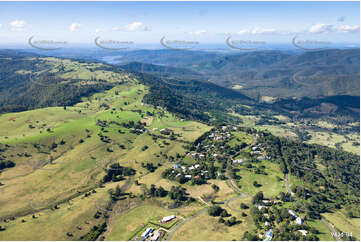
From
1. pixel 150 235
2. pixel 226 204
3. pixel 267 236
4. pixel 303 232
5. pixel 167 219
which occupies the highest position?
pixel 267 236

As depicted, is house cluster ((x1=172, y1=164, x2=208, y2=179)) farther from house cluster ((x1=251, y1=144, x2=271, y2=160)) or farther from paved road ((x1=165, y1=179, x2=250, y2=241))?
house cluster ((x1=251, y1=144, x2=271, y2=160))

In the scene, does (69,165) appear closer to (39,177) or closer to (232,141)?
(39,177)

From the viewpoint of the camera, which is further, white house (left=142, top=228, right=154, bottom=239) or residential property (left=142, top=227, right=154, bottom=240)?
white house (left=142, top=228, right=154, bottom=239)

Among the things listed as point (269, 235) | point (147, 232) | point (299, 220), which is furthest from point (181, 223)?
point (299, 220)

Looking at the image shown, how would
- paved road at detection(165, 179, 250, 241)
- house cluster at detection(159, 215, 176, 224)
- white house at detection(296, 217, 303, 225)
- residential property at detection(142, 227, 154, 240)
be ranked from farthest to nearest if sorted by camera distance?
house cluster at detection(159, 215, 176, 224) < white house at detection(296, 217, 303, 225) < paved road at detection(165, 179, 250, 241) < residential property at detection(142, 227, 154, 240)

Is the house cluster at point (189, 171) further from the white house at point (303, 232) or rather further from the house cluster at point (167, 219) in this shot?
the white house at point (303, 232)

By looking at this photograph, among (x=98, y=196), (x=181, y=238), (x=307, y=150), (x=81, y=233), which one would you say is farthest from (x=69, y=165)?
(x=307, y=150)

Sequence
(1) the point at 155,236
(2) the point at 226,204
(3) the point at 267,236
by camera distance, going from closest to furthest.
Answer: (3) the point at 267,236 < (1) the point at 155,236 < (2) the point at 226,204

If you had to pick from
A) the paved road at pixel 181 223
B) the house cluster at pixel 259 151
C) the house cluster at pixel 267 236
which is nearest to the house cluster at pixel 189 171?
the paved road at pixel 181 223

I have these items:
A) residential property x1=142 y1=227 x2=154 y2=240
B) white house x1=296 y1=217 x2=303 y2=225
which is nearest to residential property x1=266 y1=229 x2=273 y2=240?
white house x1=296 y1=217 x2=303 y2=225

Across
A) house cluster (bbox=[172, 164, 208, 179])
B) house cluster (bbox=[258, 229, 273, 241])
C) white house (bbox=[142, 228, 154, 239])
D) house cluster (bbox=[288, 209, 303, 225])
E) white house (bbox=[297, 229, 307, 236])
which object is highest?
house cluster (bbox=[258, 229, 273, 241])

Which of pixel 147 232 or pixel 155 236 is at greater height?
pixel 155 236

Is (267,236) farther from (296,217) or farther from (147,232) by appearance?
(147,232)
